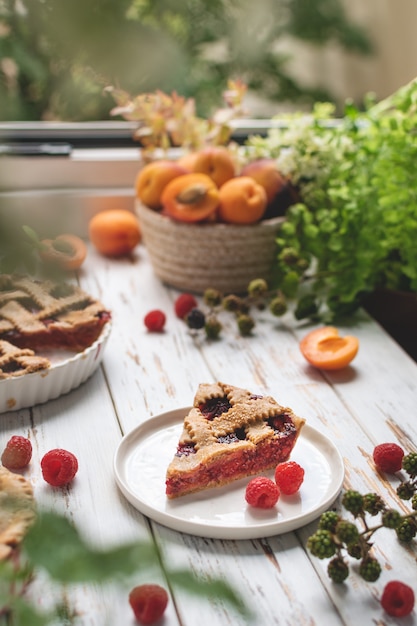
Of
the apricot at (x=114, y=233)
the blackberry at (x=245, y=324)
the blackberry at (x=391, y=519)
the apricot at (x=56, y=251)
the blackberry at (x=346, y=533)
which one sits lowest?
the apricot at (x=114, y=233)

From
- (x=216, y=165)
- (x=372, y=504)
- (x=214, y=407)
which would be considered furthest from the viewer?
(x=216, y=165)

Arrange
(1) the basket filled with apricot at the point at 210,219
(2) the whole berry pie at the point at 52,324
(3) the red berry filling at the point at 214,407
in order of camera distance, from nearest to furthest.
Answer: (3) the red berry filling at the point at 214,407, (2) the whole berry pie at the point at 52,324, (1) the basket filled with apricot at the point at 210,219

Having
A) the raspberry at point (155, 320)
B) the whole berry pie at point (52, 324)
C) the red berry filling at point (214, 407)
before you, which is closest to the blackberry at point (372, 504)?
the red berry filling at point (214, 407)

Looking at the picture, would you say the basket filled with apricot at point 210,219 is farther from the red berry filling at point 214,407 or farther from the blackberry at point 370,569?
the blackberry at point 370,569

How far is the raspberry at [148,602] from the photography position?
2.69 feet

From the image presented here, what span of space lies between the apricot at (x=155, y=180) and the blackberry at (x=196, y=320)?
0.33m

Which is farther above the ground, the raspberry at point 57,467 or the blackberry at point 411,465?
the blackberry at point 411,465

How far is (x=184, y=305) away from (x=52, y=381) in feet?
1.45

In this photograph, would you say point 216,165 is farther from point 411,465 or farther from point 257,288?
point 411,465

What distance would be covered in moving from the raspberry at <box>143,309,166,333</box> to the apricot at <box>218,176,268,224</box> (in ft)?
0.91

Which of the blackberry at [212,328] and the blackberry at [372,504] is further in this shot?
the blackberry at [212,328]

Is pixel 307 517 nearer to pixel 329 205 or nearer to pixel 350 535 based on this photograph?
pixel 350 535

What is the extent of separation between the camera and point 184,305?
5.41ft

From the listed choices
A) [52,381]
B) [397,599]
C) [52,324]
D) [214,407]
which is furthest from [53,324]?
[397,599]
